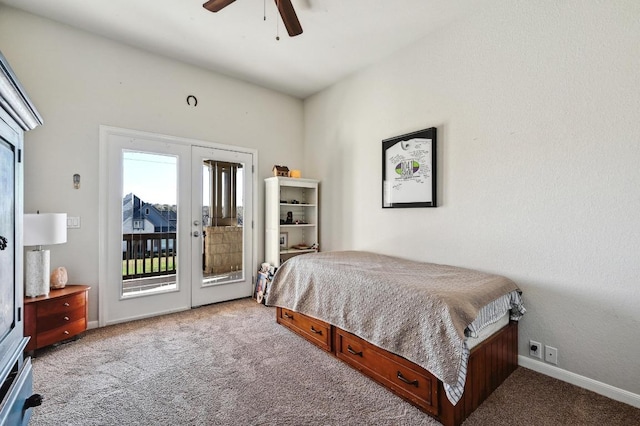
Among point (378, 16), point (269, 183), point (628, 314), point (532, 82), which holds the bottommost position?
point (628, 314)

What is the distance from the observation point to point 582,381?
2037 mm

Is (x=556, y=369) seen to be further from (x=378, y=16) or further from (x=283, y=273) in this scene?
(x=378, y=16)

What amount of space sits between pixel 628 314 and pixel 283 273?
271 centimetres

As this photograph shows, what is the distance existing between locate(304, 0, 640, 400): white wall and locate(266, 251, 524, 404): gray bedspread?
12.4 inches

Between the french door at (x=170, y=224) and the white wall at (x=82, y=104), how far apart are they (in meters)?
0.13

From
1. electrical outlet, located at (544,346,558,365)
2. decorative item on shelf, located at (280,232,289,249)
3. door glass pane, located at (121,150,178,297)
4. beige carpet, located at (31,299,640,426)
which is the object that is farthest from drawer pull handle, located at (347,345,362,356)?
door glass pane, located at (121,150,178,297)

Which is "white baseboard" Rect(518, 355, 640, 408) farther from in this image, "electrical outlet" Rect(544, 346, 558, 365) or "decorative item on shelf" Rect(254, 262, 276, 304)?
"decorative item on shelf" Rect(254, 262, 276, 304)

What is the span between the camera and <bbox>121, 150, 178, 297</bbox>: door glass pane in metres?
3.24

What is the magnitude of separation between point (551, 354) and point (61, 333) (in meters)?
4.03

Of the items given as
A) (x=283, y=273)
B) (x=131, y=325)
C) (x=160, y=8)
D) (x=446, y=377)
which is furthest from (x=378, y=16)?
(x=131, y=325)

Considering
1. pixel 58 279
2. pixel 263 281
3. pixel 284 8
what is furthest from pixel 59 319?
pixel 284 8

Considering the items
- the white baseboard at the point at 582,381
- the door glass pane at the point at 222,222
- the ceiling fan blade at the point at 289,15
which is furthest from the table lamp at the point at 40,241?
the white baseboard at the point at 582,381

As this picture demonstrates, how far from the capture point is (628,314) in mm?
1888

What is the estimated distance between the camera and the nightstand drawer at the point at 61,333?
246cm
